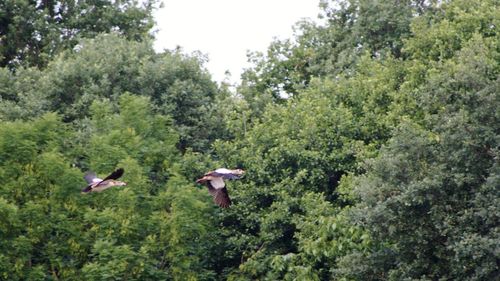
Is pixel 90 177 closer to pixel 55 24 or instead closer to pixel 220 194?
pixel 220 194

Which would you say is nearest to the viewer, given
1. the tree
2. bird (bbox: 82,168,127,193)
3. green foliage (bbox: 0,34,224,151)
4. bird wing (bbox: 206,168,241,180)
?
the tree

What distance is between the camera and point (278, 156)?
2375 cm

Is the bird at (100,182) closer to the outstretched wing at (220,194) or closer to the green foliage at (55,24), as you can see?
the outstretched wing at (220,194)

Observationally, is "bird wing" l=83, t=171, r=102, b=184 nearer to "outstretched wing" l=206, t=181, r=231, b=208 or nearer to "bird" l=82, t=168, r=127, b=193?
"bird" l=82, t=168, r=127, b=193

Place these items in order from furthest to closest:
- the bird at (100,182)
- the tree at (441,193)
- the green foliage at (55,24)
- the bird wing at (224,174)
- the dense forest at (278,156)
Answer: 1. the green foliage at (55,24)
2. the bird wing at (224,174)
3. the bird at (100,182)
4. the dense forest at (278,156)
5. the tree at (441,193)

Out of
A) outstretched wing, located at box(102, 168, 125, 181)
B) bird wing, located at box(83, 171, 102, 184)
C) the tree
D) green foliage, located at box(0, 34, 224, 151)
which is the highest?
green foliage, located at box(0, 34, 224, 151)

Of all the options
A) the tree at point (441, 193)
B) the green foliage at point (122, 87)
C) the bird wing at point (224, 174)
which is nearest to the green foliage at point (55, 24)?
the green foliage at point (122, 87)

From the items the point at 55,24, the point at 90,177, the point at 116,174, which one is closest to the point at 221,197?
the point at 90,177

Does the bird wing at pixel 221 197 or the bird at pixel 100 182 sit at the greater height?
the bird at pixel 100 182

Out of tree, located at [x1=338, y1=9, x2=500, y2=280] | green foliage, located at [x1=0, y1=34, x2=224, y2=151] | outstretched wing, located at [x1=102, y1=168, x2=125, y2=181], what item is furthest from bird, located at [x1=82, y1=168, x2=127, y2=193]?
green foliage, located at [x1=0, y1=34, x2=224, y2=151]

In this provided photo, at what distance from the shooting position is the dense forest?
743 inches

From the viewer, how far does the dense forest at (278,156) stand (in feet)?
61.9

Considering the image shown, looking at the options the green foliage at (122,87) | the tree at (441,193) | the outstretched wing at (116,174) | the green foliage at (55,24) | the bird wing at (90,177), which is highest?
the green foliage at (55,24)

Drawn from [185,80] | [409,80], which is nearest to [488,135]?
[409,80]
